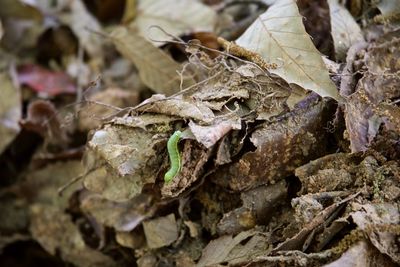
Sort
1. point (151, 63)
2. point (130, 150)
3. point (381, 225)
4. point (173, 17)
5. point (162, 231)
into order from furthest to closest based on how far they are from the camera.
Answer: point (173, 17) < point (151, 63) < point (162, 231) < point (130, 150) < point (381, 225)

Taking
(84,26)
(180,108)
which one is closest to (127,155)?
(180,108)

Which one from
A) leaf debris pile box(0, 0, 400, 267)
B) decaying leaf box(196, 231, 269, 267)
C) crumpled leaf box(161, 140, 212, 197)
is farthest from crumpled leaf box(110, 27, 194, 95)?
decaying leaf box(196, 231, 269, 267)

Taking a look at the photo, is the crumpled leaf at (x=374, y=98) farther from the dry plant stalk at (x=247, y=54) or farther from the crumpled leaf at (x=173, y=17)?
the crumpled leaf at (x=173, y=17)

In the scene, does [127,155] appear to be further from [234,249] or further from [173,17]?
[173,17]

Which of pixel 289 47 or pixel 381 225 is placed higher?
pixel 289 47

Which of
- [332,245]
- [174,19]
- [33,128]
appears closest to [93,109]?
[33,128]

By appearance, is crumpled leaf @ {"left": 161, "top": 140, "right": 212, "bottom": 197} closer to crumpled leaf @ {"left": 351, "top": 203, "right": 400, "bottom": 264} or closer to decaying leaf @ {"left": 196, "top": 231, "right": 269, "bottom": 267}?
decaying leaf @ {"left": 196, "top": 231, "right": 269, "bottom": 267}

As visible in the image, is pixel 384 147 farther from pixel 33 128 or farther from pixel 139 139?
pixel 33 128
